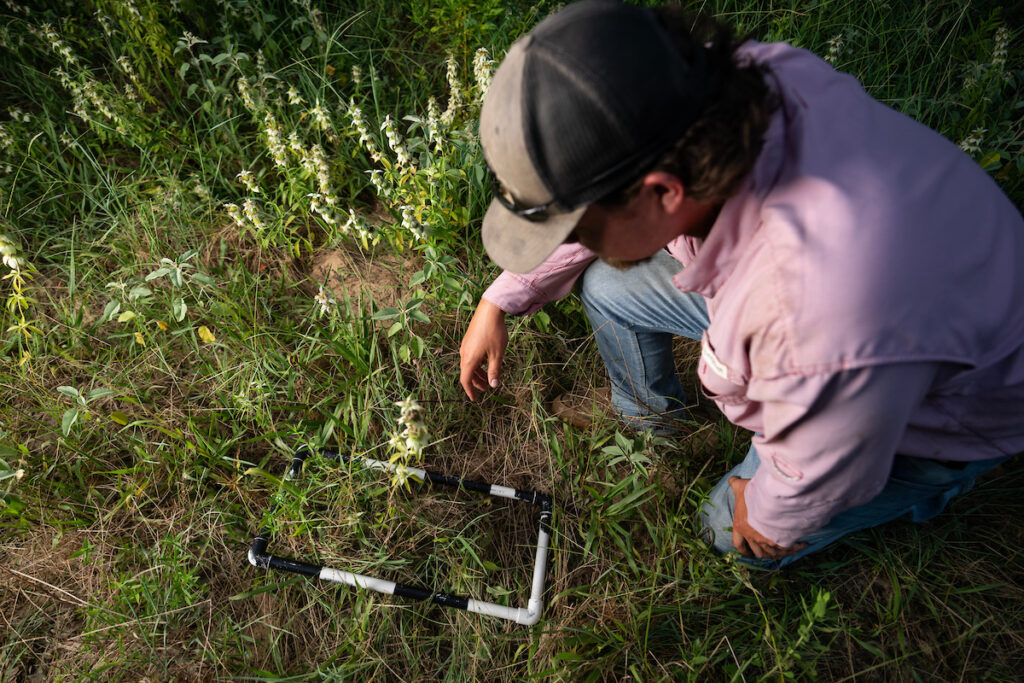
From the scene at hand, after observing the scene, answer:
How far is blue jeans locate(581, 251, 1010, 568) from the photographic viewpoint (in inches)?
64.4

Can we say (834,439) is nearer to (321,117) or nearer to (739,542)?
(739,542)

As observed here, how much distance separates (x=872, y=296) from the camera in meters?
1.06

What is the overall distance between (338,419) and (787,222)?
1.73 m

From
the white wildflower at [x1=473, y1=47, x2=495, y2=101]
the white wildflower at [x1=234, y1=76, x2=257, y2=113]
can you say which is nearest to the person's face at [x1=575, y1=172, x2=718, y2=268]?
the white wildflower at [x1=473, y1=47, x2=495, y2=101]

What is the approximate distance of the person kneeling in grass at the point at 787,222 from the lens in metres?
1.07

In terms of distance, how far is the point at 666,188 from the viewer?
118 centimetres

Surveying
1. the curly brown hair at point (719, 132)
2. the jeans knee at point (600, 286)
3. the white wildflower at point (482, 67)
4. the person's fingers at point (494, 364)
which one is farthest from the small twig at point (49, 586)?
the white wildflower at point (482, 67)

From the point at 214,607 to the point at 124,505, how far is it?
0.56 meters

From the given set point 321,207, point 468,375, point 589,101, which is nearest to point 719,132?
point 589,101

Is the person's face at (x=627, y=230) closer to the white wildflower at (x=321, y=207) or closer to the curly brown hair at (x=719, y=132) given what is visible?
the curly brown hair at (x=719, y=132)

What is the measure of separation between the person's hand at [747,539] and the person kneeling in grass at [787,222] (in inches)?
9.2

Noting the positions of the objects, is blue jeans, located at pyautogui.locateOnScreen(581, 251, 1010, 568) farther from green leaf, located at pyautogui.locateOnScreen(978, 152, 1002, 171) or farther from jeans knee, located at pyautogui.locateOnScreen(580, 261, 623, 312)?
green leaf, located at pyautogui.locateOnScreen(978, 152, 1002, 171)

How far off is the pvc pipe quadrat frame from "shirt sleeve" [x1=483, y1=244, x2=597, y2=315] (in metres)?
0.65

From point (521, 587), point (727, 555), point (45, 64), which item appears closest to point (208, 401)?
point (521, 587)
